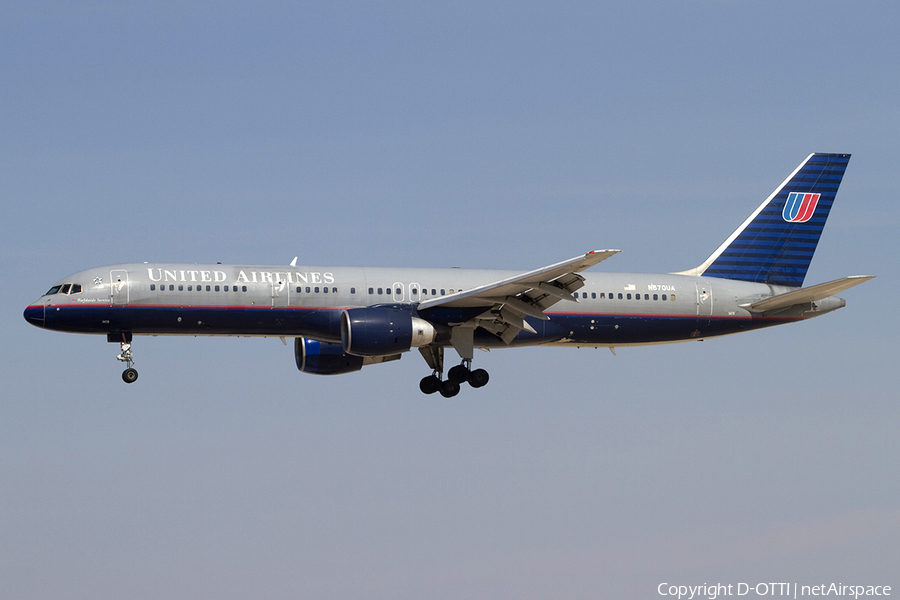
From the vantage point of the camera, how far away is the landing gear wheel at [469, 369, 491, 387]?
48.2 m

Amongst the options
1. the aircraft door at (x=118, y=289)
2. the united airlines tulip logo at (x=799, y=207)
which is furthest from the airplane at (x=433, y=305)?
the united airlines tulip logo at (x=799, y=207)

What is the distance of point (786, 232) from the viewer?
2095 inches

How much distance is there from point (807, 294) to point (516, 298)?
12.1 m

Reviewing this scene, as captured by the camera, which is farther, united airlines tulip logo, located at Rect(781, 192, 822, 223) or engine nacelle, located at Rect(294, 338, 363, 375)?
united airlines tulip logo, located at Rect(781, 192, 822, 223)

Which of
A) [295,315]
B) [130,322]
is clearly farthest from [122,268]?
[295,315]

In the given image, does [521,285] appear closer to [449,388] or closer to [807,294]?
[449,388]

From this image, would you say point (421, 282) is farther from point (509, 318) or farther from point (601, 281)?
point (601, 281)

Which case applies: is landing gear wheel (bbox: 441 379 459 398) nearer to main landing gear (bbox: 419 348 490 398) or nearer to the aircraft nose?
main landing gear (bbox: 419 348 490 398)

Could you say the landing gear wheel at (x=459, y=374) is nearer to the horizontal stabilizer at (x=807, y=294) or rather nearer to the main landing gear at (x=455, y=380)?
the main landing gear at (x=455, y=380)

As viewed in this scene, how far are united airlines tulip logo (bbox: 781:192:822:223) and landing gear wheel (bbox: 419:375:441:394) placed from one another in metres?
17.2

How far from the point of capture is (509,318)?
45688 millimetres

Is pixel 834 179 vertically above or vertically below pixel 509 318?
above

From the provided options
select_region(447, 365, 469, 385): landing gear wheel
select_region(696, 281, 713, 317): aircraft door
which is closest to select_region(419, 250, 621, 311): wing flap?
select_region(447, 365, 469, 385): landing gear wheel

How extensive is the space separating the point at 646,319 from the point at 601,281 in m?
2.31
